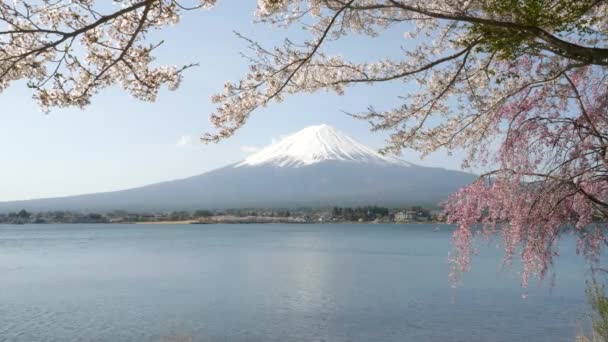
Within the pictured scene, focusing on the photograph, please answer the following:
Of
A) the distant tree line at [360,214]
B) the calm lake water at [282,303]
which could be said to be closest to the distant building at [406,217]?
the distant tree line at [360,214]

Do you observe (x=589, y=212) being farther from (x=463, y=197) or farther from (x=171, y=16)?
(x=171, y=16)

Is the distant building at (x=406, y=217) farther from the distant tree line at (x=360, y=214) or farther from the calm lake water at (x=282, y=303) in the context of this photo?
the calm lake water at (x=282, y=303)

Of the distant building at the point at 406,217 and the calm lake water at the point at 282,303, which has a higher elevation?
the distant building at the point at 406,217

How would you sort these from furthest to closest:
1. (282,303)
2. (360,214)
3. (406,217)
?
(360,214) → (406,217) → (282,303)

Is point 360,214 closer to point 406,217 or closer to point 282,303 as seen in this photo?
point 406,217

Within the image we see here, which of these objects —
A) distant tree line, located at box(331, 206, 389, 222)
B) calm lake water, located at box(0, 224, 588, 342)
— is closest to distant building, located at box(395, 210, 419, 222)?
distant tree line, located at box(331, 206, 389, 222)

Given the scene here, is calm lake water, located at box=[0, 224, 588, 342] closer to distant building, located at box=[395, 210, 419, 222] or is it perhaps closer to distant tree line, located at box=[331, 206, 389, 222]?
distant building, located at box=[395, 210, 419, 222]

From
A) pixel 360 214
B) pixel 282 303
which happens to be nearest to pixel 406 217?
pixel 360 214

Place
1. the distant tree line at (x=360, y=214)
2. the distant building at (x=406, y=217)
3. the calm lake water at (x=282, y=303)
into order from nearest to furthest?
1. the calm lake water at (x=282, y=303)
2. the distant building at (x=406, y=217)
3. the distant tree line at (x=360, y=214)

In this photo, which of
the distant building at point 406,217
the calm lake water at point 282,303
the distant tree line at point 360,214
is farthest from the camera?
the distant tree line at point 360,214

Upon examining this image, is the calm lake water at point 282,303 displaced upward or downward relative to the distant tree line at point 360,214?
downward

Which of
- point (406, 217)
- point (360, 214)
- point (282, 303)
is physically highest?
point (360, 214)

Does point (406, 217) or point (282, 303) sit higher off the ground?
point (406, 217)

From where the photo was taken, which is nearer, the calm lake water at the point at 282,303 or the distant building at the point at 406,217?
the calm lake water at the point at 282,303
